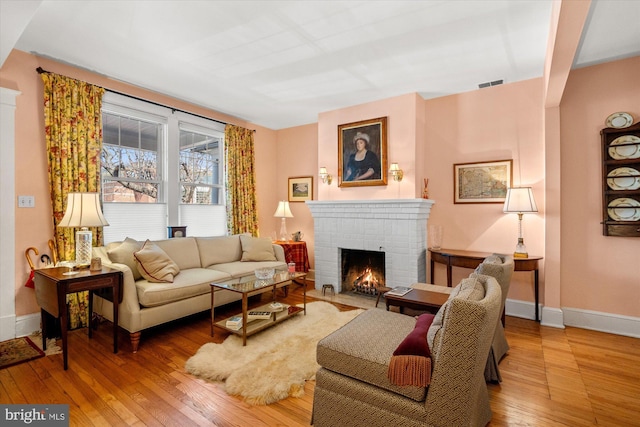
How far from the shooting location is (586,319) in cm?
321

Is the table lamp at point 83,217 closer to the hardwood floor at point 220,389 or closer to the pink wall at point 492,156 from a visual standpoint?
the pink wall at point 492,156

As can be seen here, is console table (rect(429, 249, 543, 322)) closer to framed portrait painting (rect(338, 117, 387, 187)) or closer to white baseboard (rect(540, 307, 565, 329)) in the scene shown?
white baseboard (rect(540, 307, 565, 329))

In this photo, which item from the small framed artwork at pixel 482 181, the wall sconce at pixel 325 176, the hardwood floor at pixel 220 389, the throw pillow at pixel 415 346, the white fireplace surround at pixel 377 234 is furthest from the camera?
the wall sconce at pixel 325 176

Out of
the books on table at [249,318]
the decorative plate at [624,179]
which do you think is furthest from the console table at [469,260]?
the books on table at [249,318]

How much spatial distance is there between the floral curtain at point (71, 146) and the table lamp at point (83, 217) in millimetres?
554

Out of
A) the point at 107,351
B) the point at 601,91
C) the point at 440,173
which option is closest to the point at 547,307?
the point at 440,173

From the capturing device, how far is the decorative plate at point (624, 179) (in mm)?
2961

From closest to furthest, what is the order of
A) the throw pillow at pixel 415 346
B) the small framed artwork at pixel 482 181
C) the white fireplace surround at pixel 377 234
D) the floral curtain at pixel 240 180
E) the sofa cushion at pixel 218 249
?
1. the throw pillow at pixel 415 346
2. the small framed artwork at pixel 482 181
3. the white fireplace surround at pixel 377 234
4. the sofa cushion at pixel 218 249
5. the floral curtain at pixel 240 180

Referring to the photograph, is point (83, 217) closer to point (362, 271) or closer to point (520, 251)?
point (362, 271)

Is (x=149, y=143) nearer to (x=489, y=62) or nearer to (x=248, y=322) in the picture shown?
(x=248, y=322)

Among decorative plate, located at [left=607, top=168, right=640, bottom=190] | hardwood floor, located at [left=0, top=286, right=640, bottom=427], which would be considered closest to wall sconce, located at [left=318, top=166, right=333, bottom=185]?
hardwood floor, located at [left=0, top=286, right=640, bottom=427]

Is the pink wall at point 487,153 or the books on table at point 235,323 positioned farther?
the pink wall at point 487,153

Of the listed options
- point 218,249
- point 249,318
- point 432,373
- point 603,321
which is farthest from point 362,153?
point 432,373

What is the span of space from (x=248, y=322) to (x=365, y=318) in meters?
1.39
